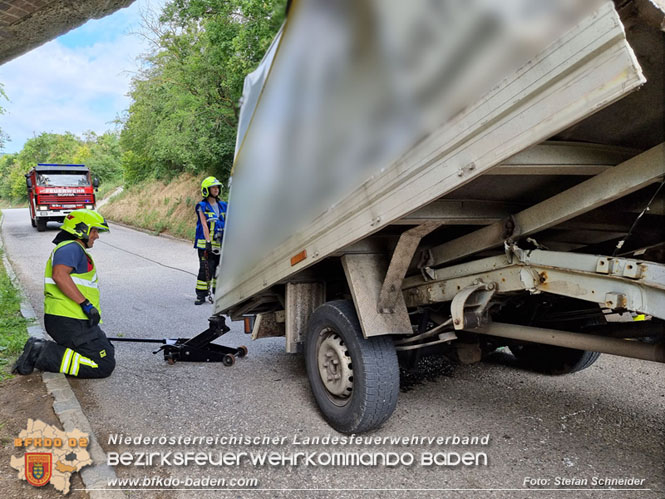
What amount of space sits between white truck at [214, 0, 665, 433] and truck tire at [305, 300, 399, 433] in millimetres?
13

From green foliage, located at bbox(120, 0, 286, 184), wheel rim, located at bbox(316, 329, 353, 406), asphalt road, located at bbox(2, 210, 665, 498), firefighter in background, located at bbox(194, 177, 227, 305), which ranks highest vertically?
green foliage, located at bbox(120, 0, 286, 184)

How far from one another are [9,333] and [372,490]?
4.50 meters

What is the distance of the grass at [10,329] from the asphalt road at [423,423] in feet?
2.98

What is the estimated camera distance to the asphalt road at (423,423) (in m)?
2.57

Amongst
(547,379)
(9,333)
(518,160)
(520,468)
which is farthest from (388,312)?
(9,333)

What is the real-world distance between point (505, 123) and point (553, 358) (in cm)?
285

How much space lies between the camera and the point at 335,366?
316 centimetres

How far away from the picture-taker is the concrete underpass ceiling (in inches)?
147

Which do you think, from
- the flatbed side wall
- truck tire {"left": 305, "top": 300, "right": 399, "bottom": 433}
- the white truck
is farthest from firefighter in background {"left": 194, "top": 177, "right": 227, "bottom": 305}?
the flatbed side wall

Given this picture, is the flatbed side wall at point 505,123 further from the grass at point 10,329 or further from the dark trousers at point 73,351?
the grass at point 10,329

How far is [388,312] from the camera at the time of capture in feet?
9.71

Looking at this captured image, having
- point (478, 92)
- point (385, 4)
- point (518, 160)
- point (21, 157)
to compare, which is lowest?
point (518, 160)

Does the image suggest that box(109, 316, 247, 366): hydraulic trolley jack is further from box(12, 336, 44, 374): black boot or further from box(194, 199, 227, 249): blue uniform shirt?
box(194, 199, 227, 249): blue uniform shirt

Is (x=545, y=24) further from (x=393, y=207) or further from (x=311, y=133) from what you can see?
(x=311, y=133)
